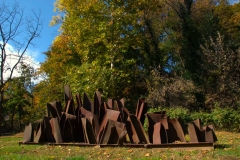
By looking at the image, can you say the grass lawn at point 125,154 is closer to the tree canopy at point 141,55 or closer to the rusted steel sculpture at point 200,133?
the rusted steel sculpture at point 200,133

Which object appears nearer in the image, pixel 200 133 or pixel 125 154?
pixel 125 154

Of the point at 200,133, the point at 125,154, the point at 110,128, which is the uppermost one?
the point at 110,128

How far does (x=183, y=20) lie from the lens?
27.0m

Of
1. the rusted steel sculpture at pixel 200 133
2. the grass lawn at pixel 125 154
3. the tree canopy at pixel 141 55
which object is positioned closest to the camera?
the grass lawn at pixel 125 154

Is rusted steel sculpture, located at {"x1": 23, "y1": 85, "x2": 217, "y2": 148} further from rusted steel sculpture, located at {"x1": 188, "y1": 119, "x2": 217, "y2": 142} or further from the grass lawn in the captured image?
the grass lawn

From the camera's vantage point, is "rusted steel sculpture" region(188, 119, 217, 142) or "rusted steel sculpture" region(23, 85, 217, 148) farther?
"rusted steel sculpture" region(23, 85, 217, 148)

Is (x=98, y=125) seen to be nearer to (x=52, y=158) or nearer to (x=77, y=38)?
(x=52, y=158)

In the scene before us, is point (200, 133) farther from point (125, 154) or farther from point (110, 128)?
point (110, 128)

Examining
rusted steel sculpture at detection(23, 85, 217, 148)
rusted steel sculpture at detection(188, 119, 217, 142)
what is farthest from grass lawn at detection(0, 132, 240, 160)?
rusted steel sculpture at detection(23, 85, 217, 148)

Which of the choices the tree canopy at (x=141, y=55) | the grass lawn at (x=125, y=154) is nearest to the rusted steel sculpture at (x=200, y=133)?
the grass lawn at (x=125, y=154)

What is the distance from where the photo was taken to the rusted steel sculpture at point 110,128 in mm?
9133

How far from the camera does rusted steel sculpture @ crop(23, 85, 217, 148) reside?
30.0 feet

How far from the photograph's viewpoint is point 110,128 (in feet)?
30.9

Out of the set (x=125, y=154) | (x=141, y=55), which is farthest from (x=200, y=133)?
(x=141, y=55)
